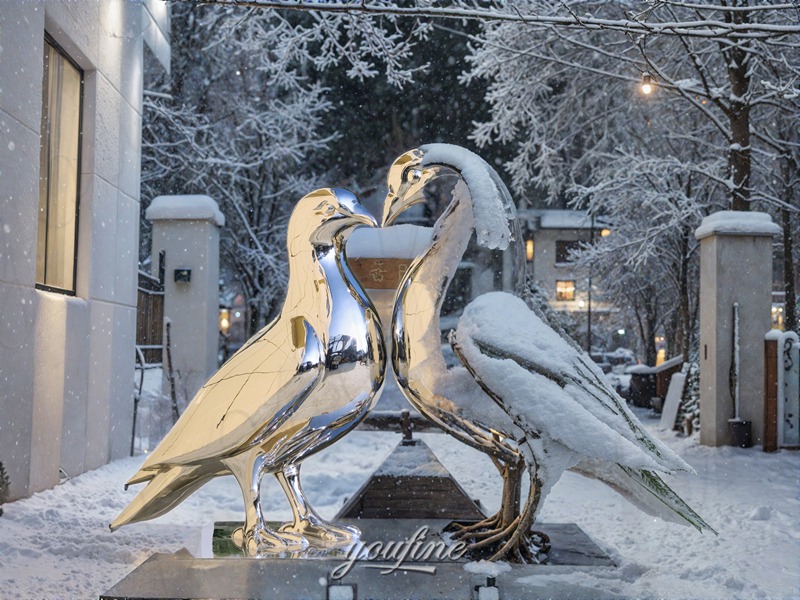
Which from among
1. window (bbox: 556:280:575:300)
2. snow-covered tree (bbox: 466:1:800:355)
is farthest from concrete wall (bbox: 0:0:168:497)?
window (bbox: 556:280:575:300)

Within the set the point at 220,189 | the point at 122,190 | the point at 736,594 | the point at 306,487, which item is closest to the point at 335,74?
the point at 220,189

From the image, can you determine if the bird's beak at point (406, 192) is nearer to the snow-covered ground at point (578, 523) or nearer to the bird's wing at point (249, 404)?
the bird's wing at point (249, 404)

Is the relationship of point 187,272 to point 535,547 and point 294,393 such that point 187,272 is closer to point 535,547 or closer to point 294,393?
point 294,393

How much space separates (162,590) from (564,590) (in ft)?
3.36

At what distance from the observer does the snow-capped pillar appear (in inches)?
329

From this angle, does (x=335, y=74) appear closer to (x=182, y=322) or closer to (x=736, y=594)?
(x=182, y=322)

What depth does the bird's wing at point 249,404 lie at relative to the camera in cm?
214

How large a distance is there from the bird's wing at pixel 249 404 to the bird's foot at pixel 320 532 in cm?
33

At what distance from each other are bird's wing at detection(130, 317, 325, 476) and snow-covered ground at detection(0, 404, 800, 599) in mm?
590

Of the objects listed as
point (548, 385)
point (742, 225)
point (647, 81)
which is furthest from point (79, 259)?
point (742, 225)

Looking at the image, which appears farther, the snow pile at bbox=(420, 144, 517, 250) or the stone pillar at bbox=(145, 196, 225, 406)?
the stone pillar at bbox=(145, 196, 225, 406)

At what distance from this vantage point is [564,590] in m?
1.97

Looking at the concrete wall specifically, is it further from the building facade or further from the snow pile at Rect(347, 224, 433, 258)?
the building facade

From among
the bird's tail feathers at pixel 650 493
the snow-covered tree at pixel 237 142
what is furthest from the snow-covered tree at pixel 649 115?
the bird's tail feathers at pixel 650 493
